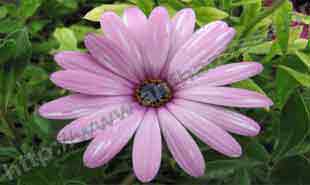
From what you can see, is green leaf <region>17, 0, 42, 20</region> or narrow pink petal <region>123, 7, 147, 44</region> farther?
green leaf <region>17, 0, 42, 20</region>

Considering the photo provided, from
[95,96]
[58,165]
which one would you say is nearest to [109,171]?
[58,165]

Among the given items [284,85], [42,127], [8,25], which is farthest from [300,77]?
A: [8,25]

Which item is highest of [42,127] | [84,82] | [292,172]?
[84,82]

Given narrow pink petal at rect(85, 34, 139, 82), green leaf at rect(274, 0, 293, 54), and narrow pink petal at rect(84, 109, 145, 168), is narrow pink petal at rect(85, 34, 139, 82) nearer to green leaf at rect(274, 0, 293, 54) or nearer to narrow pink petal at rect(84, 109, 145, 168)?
narrow pink petal at rect(84, 109, 145, 168)

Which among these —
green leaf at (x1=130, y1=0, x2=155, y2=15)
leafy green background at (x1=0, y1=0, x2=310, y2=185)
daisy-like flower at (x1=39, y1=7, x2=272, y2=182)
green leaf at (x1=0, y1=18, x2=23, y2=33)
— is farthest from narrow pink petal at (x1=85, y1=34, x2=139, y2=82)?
green leaf at (x1=0, y1=18, x2=23, y2=33)

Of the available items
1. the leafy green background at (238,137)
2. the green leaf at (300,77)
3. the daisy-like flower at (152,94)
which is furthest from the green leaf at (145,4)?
the green leaf at (300,77)

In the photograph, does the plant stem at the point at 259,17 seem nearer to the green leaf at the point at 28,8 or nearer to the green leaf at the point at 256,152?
the green leaf at the point at 256,152

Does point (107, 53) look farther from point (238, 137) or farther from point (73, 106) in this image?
point (238, 137)
